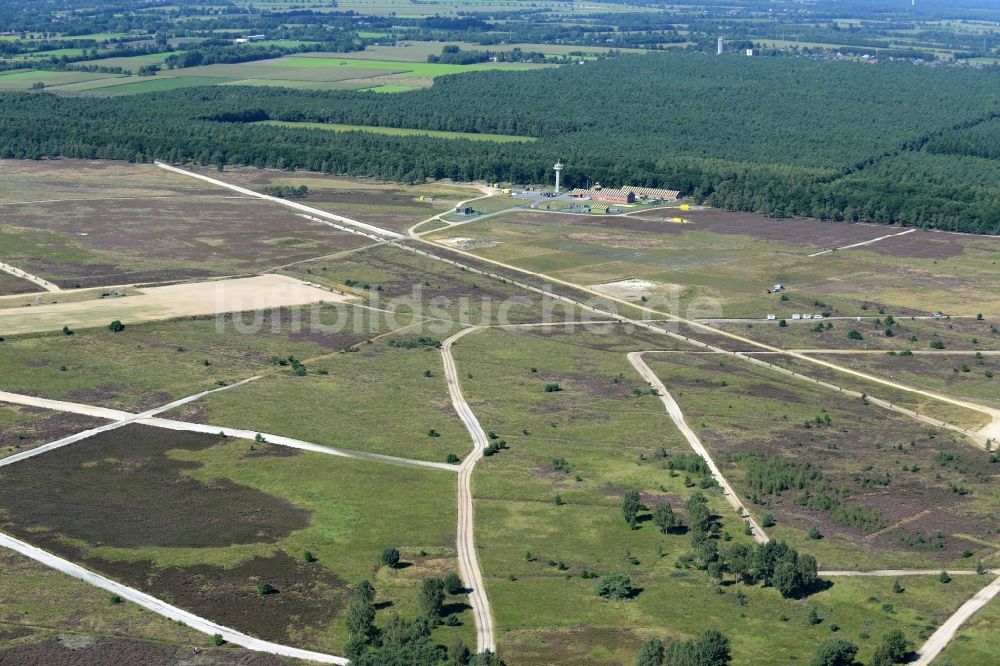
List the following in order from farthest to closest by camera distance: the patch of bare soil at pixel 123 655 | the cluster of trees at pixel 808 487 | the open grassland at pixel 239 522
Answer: the cluster of trees at pixel 808 487
the open grassland at pixel 239 522
the patch of bare soil at pixel 123 655

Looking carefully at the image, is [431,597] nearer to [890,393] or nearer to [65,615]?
[65,615]

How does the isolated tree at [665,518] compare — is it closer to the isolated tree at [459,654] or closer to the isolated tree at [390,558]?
the isolated tree at [390,558]

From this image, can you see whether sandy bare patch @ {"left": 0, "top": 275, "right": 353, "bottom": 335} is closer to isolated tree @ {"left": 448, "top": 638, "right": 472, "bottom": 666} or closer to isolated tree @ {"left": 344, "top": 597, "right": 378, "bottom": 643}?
isolated tree @ {"left": 344, "top": 597, "right": 378, "bottom": 643}

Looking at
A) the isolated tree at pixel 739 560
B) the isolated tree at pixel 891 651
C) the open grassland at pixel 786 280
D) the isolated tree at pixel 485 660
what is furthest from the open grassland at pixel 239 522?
the open grassland at pixel 786 280

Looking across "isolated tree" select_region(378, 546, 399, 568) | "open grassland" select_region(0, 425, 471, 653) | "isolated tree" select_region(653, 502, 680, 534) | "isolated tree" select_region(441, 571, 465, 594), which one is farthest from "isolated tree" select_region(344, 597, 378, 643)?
"isolated tree" select_region(653, 502, 680, 534)

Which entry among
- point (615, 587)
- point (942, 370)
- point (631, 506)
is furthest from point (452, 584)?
point (942, 370)

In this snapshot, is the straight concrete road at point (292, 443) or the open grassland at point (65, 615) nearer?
the open grassland at point (65, 615)

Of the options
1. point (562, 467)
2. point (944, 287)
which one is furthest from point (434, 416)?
point (944, 287)

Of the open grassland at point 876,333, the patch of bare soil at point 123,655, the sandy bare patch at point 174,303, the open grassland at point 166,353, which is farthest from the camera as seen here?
the open grassland at point 876,333

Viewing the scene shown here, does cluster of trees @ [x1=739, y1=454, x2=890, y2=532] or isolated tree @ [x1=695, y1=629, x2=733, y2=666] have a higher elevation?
isolated tree @ [x1=695, y1=629, x2=733, y2=666]
